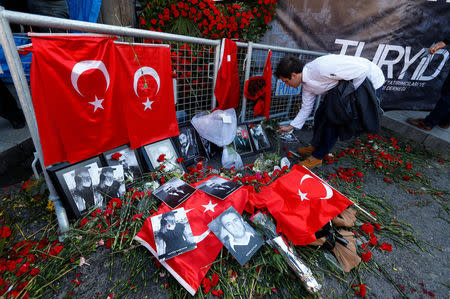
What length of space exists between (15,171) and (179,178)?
5.92 ft

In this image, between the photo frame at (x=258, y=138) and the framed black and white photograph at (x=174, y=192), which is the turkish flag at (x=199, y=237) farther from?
the photo frame at (x=258, y=138)

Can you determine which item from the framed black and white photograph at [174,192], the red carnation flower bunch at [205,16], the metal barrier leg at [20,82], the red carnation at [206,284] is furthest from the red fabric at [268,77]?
the metal barrier leg at [20,82]

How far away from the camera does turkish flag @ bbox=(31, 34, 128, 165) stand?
146 centimetres

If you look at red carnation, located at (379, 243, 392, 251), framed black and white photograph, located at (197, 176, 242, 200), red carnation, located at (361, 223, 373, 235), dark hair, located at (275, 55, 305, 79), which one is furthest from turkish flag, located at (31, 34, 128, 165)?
red carnation, located at (379, 243, 392, 251)

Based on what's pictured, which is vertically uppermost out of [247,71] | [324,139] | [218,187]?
[247,71]

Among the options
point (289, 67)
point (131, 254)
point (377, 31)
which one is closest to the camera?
point (131, 254)

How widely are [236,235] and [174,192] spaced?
704 mm

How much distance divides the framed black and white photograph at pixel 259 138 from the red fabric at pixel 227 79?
51cm

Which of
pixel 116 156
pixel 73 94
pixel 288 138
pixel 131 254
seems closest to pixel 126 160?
pixel 116 156

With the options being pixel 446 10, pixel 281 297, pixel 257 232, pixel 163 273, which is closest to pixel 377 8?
pixel 446 10

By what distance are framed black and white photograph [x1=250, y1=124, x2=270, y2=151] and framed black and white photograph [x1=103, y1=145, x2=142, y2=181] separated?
1.67 meters

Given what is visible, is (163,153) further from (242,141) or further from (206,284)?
(206,284)

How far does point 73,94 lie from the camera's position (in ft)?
5.34

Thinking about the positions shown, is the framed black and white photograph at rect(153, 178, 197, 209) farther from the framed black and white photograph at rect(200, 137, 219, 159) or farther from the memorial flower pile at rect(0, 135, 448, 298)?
the framed black and white photograph at rect(200, 137, 219, 159)
